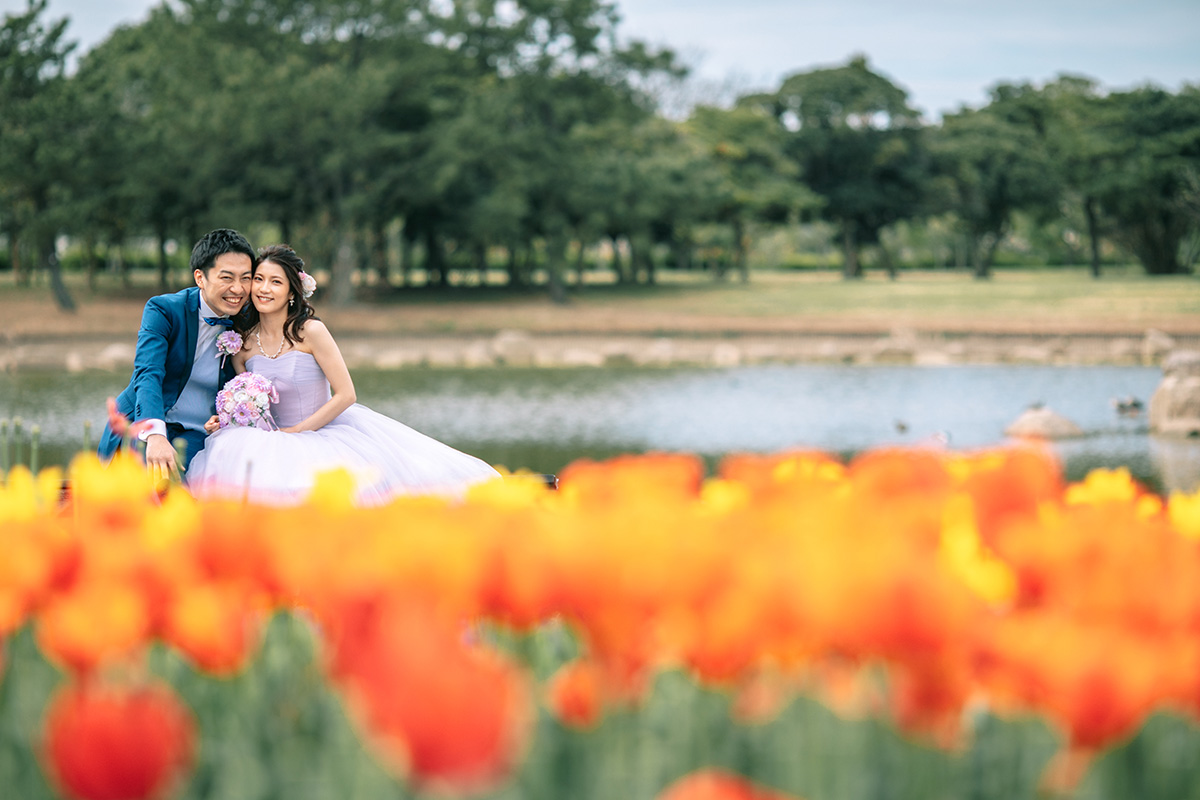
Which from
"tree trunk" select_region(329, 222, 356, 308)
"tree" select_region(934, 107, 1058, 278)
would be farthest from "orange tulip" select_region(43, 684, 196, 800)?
"tree" select_region(934, 107, 1058, 278)

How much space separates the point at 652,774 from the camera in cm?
100

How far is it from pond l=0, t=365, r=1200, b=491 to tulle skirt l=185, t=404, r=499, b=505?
5.08 meters

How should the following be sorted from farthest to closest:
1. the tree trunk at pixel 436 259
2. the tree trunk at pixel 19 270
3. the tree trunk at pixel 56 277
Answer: the tree trunk at pixel 436 259
the tree trunk at pixel 19 270
the tree trunk at pixel 56 277

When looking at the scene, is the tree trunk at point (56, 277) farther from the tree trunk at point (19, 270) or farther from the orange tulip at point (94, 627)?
the orange tulip at point (94, 627)

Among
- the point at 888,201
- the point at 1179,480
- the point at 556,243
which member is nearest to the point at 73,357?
the point at 556,243

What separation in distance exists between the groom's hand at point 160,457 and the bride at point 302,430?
0.42 m

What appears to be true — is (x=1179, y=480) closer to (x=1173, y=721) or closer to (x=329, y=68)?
(x=1173, y=721)

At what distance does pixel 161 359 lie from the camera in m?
4.19

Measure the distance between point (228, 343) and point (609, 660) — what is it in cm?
361

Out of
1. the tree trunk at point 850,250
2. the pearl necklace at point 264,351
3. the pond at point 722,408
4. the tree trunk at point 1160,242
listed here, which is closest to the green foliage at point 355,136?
the tree trunk at point 1160,242

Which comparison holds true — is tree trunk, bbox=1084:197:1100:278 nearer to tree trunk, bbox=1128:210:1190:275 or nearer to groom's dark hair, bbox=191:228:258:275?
tree trunk, bbox=1128:210:1190:275

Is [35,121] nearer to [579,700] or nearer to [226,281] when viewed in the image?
[226,281]

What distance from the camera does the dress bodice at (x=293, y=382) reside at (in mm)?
4539

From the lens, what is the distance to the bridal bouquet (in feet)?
14.3
